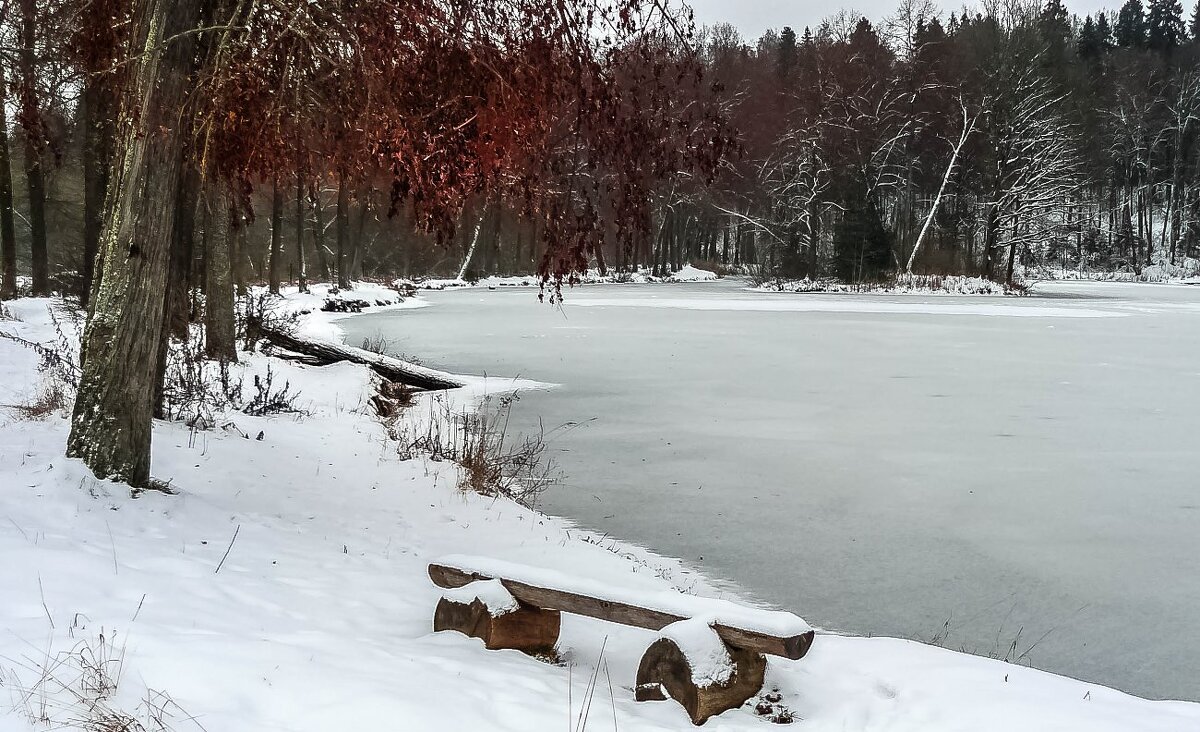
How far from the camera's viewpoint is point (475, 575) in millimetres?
4367

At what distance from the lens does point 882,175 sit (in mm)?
42625

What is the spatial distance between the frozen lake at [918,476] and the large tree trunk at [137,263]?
3446mm

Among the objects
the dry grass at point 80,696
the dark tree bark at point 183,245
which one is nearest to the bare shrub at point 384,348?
the dark tree bark at point 183,245

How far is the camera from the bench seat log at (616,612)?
3.49 m

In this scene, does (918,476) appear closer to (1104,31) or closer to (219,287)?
(219,287)

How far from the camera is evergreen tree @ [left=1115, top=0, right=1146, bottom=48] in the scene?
78.4 meters

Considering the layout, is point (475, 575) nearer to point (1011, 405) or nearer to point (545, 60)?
point (545, 60)

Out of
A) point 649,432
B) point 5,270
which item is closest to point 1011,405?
point 649,432

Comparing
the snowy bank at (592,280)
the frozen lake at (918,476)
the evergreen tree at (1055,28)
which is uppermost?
the evergreen tree at (1055,28)

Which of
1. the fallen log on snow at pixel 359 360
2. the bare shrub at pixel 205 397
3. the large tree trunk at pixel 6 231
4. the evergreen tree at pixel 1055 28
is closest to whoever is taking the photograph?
the bare shrub at pixel 205 397

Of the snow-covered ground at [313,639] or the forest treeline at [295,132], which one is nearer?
the snow-covered ground at [313,639]

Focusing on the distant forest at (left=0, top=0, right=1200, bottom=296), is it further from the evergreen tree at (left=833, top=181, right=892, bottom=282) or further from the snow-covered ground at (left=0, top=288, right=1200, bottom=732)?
the snow-covered ground at (left=0, top=288, right=1200, bottom=732)

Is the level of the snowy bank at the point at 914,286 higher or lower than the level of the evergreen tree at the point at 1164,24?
lower

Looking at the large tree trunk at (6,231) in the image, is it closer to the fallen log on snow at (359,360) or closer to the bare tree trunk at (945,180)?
the fallen log on snow at (359,360)
